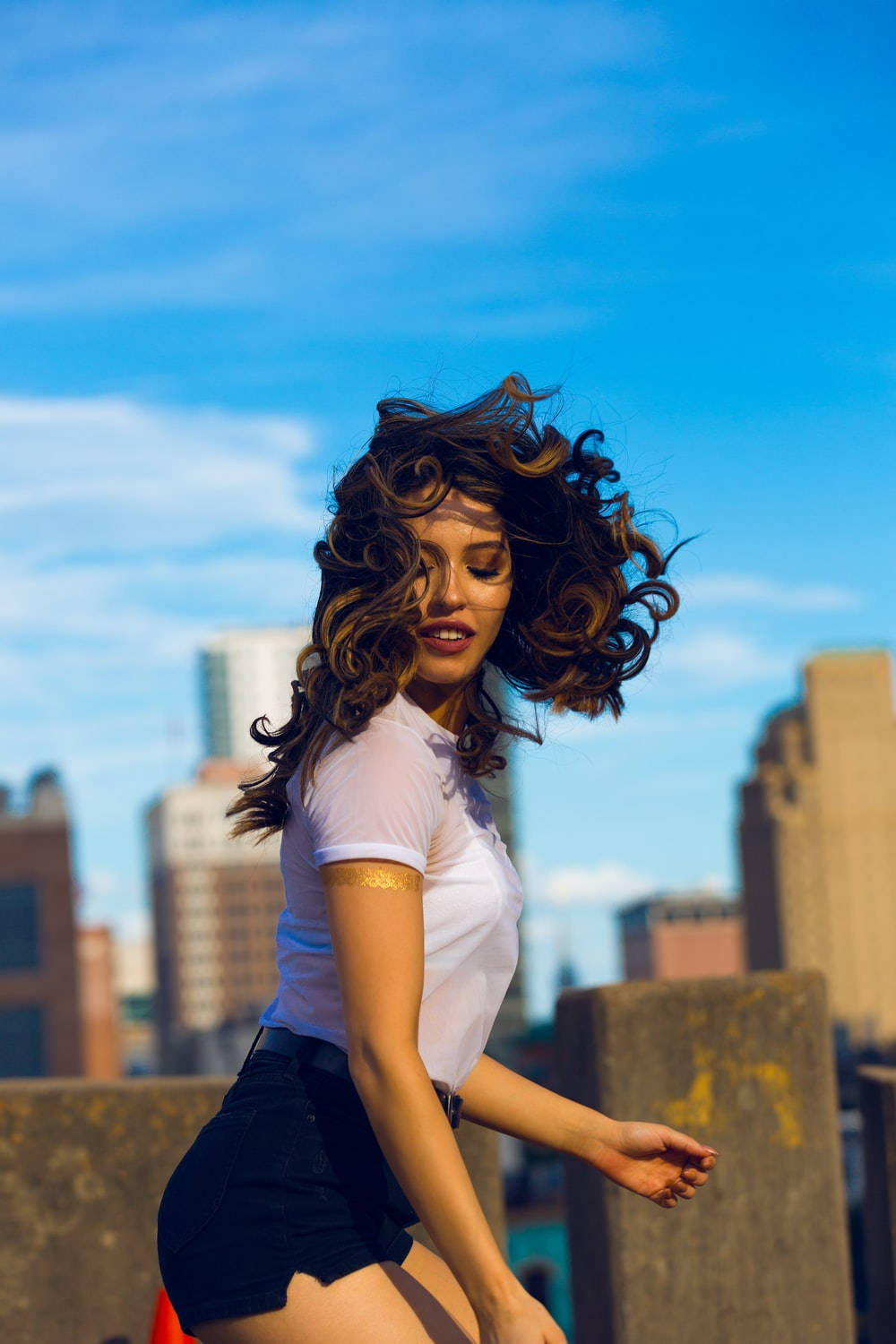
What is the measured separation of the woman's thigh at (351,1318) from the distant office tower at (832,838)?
136 metres

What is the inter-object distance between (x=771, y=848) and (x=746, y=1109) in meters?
141

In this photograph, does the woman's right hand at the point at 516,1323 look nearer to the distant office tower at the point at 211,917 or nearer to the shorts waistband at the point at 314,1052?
the shorts waistband at the point at 314,1052

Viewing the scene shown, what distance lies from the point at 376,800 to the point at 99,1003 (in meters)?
128

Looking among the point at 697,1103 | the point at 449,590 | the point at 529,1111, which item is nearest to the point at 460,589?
the point at 449,590

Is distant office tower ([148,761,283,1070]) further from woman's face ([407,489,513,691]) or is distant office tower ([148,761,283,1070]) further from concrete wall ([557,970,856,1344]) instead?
woman's face ([407,489,513,691])

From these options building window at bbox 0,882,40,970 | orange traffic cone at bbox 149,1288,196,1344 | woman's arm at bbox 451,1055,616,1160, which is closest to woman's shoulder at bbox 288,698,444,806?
woman's arm at bbox 451,1055,616,1160

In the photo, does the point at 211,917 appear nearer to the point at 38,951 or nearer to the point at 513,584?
the point at 38,951

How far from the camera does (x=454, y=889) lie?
2441 mm

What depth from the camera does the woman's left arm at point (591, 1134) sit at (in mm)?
2715

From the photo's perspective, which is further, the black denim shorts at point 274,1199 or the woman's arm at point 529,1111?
the woman's arm at point 529,1111

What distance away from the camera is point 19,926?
66.4m

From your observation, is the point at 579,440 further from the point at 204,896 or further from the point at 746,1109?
the point at 204,896

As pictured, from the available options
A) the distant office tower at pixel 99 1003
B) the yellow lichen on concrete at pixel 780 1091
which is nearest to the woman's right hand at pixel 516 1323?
the yellow lichen on concrete at pixel 780 1091

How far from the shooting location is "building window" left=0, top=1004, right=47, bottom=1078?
65688mm
